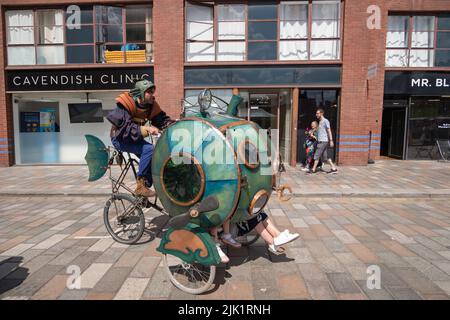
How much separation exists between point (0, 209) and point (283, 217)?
5.57 metres

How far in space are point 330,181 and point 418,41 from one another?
27.5 ft

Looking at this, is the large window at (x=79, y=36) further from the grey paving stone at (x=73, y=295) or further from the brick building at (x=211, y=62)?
the grey paving stone at (x=73, y=295)

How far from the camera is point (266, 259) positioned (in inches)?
144

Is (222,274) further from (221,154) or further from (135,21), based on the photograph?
(135,21)

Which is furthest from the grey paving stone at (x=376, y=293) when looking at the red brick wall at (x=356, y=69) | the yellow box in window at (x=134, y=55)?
the yellow box in window at (x=134, y=55)

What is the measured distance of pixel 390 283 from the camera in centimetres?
306

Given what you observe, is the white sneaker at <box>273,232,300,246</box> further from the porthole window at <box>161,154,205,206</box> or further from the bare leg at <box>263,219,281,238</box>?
the porthole window at <box>161,154,205,206</box>

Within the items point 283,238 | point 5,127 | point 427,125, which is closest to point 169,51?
point 5,127

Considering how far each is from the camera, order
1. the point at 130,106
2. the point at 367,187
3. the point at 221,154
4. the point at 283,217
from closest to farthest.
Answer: the point at 221,154 → the point at 130,106 → the point at 283,217 → the point at 367,187

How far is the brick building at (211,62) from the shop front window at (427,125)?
0.47 m

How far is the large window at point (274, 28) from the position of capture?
1095 cm

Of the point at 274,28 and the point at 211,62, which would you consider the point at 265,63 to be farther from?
the point at 211,62

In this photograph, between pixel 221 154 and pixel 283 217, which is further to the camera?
pixel 283 217

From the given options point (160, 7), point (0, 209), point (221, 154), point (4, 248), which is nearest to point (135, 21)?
point (160, 7)
